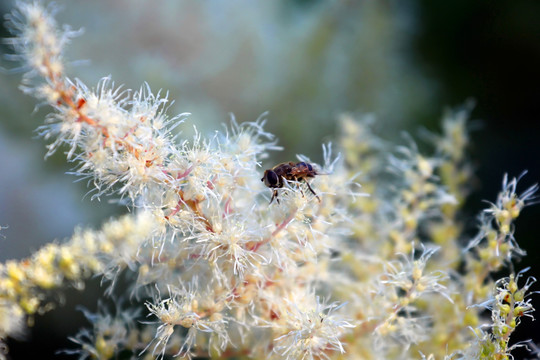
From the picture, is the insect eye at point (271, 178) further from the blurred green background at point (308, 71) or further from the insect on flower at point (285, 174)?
the blurred green background at point (308, 71)

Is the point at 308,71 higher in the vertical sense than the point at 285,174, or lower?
higher

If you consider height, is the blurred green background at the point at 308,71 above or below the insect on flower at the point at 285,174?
above

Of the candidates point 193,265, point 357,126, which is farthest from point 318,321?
point 357,126

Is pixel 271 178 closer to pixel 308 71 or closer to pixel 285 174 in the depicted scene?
pixel 285 174

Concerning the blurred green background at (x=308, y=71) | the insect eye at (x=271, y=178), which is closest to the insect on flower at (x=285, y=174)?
the insect eye at (x=271, y=178)

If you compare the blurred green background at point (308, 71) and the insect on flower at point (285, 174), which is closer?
the insect on flower at point (285, 174)

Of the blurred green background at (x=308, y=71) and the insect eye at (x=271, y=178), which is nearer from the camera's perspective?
the insect eye at (x=271, y=178)

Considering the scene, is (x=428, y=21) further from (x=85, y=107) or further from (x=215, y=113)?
(x=85, y=107)

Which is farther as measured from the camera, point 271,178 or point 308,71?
point 308,71

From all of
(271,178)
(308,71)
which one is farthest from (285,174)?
(308,71)
